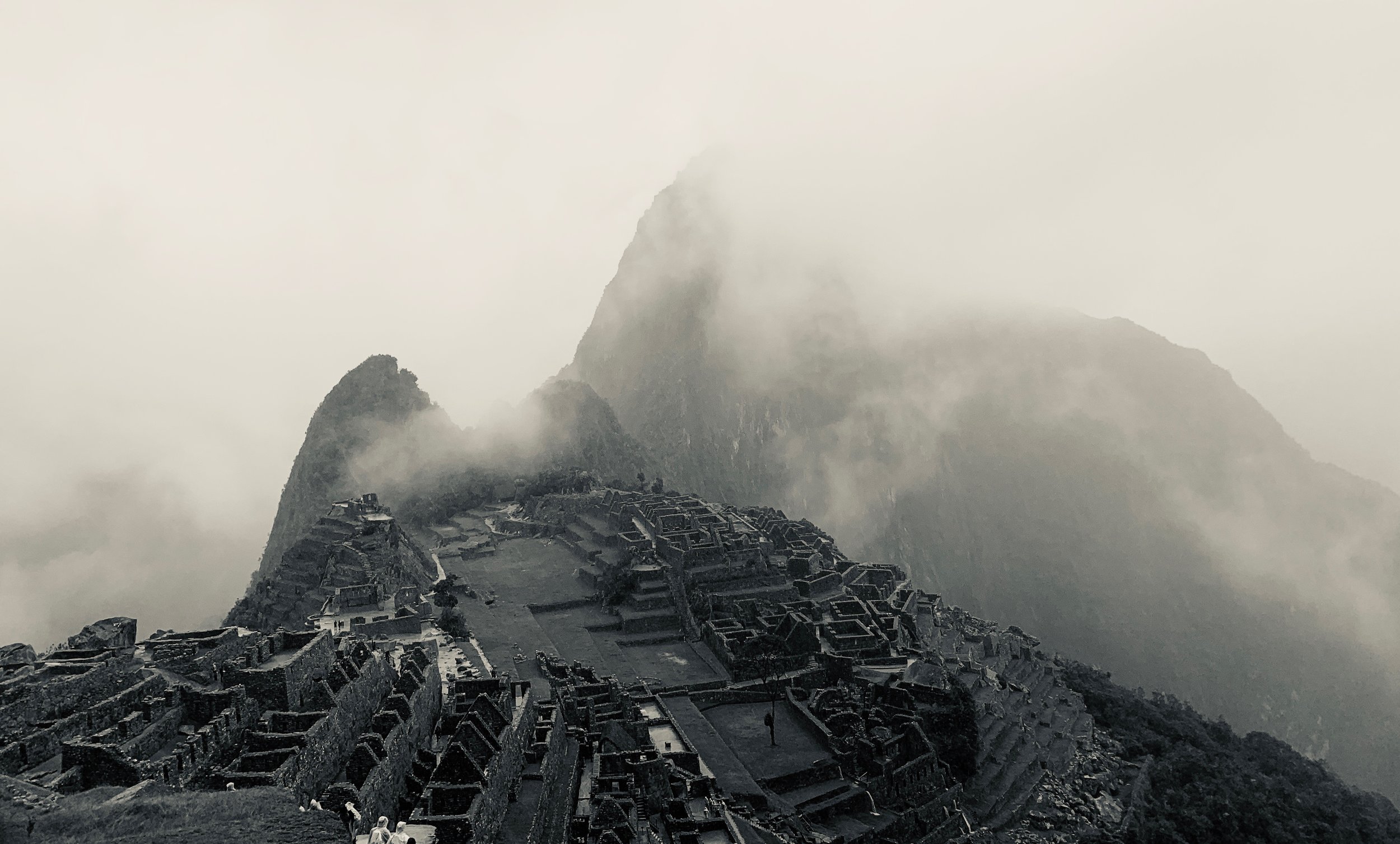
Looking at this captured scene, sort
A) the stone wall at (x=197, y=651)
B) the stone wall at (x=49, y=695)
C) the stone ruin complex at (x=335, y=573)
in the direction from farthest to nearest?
the stone ruin complex at (x=335, y=573) < the stone wall at (x=197, y=651) < the stone wall at (x=49, y=695)

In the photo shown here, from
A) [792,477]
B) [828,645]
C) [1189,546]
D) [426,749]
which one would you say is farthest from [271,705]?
[1189,546]

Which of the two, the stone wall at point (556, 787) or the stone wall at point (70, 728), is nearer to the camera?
the stone wall at point (70, 728)

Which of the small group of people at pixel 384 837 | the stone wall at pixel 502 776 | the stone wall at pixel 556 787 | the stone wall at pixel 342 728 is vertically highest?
the small group of people at pixel 384 837

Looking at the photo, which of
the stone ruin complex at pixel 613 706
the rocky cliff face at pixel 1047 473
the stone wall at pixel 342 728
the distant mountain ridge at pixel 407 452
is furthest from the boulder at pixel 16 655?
the rocky cliff face at pixel 1047 473

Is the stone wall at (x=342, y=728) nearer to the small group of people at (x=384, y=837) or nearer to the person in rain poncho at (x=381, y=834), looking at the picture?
the small group of people at (x=384, y=837)

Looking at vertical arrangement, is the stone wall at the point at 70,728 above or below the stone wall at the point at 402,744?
above

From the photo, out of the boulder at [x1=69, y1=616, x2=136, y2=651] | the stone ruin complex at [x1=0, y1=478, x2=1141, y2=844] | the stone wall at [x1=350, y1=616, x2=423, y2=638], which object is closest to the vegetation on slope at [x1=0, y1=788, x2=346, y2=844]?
the stone ruin complex at [x1=0, y1=478, x2=1141, y2=844]

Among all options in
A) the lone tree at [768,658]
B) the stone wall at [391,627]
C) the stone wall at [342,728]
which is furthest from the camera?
the lone tree at [768,658]
